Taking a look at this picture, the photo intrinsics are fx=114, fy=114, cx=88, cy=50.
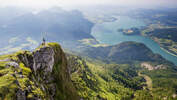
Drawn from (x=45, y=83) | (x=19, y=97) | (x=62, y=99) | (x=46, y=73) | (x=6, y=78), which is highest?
(x=6, y=78)

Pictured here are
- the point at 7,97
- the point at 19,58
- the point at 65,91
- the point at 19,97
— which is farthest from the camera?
the point at 65,91

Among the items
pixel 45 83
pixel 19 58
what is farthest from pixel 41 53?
pixel 45 83

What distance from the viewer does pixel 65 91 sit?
5409 centimetres

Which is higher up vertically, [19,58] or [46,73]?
[19,58]

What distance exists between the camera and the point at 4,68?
3400 centimetres

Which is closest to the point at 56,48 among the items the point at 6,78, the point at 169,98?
the point at 6,78

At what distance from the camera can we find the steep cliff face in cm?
2797

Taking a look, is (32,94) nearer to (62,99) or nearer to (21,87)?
(21,87)

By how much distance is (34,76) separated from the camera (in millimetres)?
40906

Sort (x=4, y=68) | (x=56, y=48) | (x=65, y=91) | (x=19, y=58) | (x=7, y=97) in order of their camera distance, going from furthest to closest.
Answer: (x=56, y=48) → (x=65, y=91) → (x=19, y=58) → (x=4, y=68) → (x=7, y=97)

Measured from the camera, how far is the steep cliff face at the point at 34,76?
91.8 feet

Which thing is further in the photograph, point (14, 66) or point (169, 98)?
point (169, 98)

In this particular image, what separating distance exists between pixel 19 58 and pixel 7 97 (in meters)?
21.1

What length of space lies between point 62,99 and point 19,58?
80.6 feet
